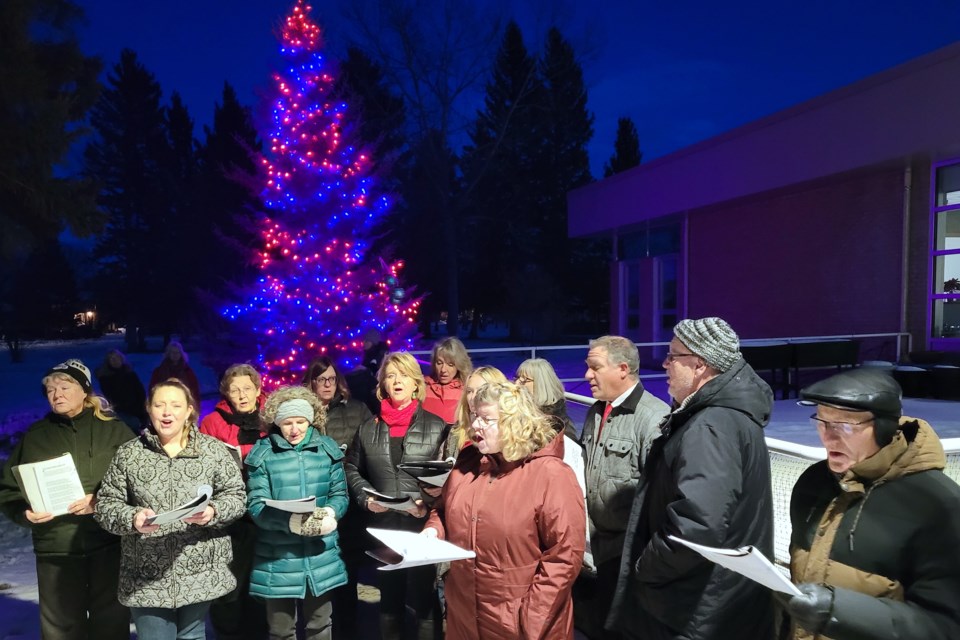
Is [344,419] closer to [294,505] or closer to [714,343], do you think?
[294,505]

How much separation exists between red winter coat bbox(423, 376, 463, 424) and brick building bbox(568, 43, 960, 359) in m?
9.63

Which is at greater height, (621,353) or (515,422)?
(621,353)

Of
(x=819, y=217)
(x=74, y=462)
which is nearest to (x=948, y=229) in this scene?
(x=819, y=217)

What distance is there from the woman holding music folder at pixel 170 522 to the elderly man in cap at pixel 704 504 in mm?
1982

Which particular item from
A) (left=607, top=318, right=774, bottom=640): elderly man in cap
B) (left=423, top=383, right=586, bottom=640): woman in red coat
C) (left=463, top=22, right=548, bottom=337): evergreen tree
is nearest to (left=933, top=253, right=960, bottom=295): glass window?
(left=607, top=318, right=774, bottom=640): elderly man in cap

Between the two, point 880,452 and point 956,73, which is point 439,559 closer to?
point 880,452

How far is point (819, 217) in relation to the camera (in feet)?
41.8

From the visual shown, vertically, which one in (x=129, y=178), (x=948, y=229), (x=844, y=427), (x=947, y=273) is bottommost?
(x=844, y=427)

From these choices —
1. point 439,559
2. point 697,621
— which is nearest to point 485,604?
point 439,559

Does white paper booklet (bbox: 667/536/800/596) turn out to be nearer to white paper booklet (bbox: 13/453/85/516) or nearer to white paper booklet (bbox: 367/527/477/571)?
white paper booklet (bbox: 367/527/477/571)

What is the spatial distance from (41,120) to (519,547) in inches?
385

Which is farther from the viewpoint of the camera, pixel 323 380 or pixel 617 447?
pixel 323 380

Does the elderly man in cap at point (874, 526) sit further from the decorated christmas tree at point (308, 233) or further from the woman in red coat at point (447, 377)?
the decorated christmas tree at point (308, 233)

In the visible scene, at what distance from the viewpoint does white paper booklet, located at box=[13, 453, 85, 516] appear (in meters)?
2.94
